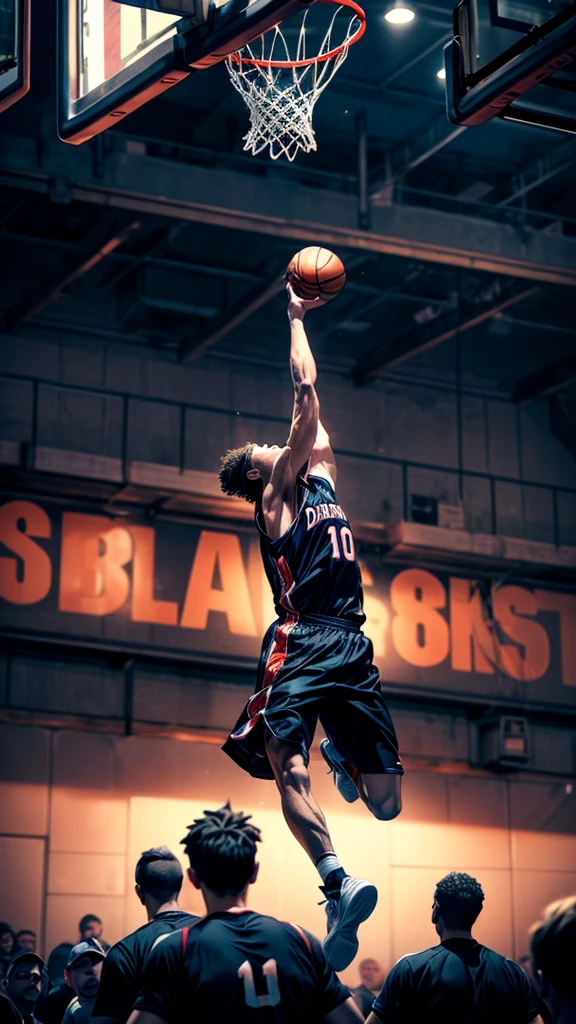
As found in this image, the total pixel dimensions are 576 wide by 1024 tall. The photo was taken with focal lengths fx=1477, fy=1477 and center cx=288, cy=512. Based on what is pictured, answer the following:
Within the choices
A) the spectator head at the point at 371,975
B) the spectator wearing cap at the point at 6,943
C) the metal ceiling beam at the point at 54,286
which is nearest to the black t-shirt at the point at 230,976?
the spectator wearing cap at the point at 6,943

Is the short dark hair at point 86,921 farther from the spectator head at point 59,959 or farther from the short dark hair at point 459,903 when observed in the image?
the short dark hair at point 459,903

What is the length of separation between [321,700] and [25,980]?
6.94 ft

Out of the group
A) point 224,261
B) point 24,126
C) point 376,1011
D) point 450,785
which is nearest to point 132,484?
point 224,261

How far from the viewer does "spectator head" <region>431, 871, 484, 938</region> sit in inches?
211

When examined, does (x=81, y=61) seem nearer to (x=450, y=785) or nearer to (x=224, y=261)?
(x=224, y=261)

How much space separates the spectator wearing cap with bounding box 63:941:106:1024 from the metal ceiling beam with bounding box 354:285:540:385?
10842 millimetres

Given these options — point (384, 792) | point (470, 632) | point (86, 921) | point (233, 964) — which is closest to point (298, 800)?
point (384, 792)

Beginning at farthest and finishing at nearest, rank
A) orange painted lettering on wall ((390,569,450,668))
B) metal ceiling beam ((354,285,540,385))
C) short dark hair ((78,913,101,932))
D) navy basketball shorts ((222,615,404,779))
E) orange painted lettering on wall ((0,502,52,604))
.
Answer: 1. orange painted lettering on wall ((390,569,450,668))
2. metal ceiling beam ((354,285,540,385))
3. orange painted lettering on wall ((0,502,52,604))
4. short dark hair ((78,913,101,932))
5. navy basketball shorts ((222,615,404,779))

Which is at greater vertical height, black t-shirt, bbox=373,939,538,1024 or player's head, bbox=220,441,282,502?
player's head, bbox=220,441,282,502

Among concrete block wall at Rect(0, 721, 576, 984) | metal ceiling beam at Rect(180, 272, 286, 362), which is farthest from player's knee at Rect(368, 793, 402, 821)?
metal ceiling beam at Rect(180, 272, 286, 362)

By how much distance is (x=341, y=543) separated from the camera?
21.4 feet

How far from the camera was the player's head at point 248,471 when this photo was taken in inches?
264

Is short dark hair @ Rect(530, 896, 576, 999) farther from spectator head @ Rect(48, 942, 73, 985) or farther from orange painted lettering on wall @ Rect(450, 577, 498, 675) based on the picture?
orange painted lettering on wall @ Rect(450, 577, 498, 675)

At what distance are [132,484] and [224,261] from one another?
267 cm
